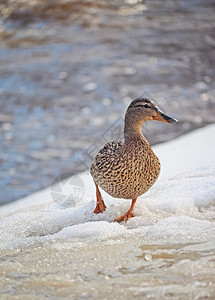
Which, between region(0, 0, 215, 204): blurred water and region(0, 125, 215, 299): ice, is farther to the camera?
region(0, 0, 215, 204): blurred water

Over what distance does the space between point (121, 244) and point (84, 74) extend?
655 centimetres


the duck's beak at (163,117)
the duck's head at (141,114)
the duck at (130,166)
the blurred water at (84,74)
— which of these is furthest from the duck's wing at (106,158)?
the blurred water at (84,74)

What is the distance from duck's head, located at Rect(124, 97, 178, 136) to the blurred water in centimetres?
251

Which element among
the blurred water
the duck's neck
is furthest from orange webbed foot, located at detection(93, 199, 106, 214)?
the blurred water

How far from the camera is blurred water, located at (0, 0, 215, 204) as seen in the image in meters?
7.04

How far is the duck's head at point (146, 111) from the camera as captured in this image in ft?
12.4

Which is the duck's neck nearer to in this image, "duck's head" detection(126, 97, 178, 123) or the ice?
"duck's head" detection(126, 97, 178, 123)

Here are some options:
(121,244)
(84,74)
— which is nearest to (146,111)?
(121,244)

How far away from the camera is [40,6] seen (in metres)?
12.7

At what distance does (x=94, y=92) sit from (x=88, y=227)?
17.9ft

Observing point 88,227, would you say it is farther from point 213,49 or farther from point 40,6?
point 40,6

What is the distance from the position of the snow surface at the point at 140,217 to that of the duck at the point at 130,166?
15cm

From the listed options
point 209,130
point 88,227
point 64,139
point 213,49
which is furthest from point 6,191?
point 213,49

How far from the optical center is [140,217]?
366cm
